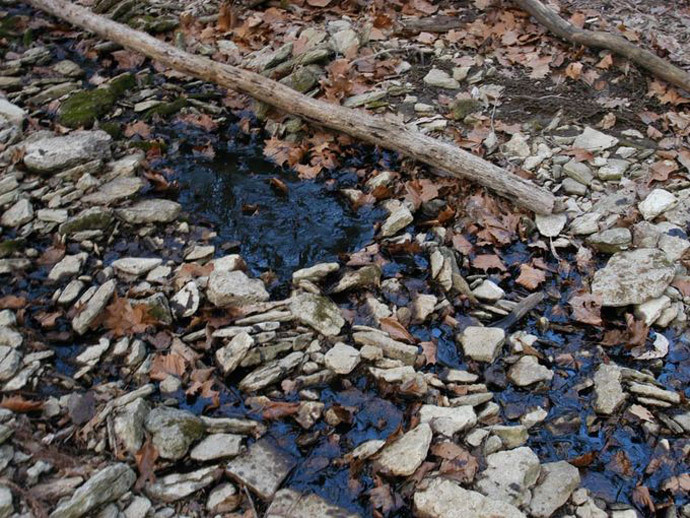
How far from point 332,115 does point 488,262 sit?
8.61 ft

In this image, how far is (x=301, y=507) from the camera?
4164 mm

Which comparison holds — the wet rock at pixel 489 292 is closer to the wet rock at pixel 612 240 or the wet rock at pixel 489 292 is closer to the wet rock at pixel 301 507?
the wet rock at pixel 612 240

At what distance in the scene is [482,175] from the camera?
6.29 metres

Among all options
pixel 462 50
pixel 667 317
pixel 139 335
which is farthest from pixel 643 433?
pixel 462 50

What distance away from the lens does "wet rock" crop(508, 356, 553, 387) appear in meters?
4.93

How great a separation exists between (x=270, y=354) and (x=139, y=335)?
1.18 meters

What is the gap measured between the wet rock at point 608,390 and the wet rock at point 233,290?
9.62 feet

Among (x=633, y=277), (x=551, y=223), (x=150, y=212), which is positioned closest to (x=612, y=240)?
(x=633, y=277)

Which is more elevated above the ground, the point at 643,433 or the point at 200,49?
the point at 200,49

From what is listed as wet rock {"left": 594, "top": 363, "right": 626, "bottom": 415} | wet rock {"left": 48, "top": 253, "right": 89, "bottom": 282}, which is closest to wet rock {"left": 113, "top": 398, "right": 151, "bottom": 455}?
wet rock {"left": 48, "top": 253, "right": 89, "bottom": 282}

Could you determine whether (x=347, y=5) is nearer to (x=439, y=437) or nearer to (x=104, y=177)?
(x=104, y=177)

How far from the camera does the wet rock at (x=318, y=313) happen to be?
530 centimetres

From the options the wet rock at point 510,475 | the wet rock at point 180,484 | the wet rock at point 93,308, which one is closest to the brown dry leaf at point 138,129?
the wet rock at point 93,308

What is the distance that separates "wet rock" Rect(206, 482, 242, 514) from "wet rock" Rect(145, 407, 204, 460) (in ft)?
1.28
